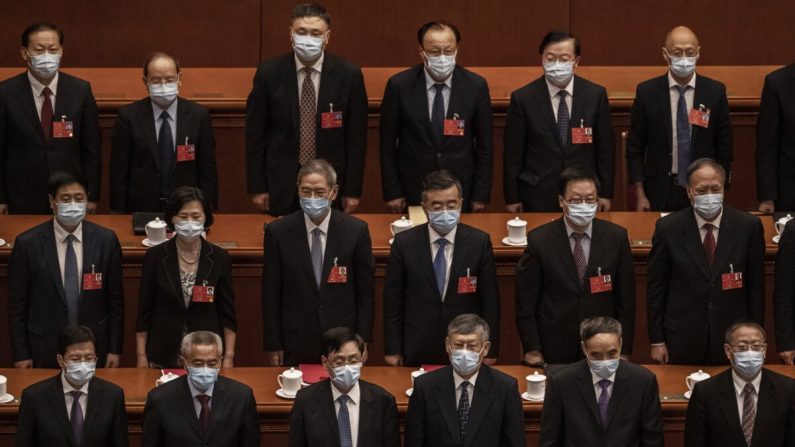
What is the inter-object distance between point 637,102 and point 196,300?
207 centimetres

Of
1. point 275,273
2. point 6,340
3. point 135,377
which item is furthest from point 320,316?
point 6,340

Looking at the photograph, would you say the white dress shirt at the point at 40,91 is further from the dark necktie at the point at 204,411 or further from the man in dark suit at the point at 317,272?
Result: the dark necktie at the point at 204,411

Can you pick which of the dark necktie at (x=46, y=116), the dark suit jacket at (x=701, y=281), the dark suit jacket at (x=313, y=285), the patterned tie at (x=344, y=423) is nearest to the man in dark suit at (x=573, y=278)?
the dark suit jacket at (x=701, y=281)

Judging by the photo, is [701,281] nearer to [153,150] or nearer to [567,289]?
[567,289]

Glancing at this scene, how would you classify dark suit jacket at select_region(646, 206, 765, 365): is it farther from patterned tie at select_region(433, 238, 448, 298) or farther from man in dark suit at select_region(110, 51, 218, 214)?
man in dark suit at select_region(110, 51, 218, 214)

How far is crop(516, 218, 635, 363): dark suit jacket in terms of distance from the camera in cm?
704

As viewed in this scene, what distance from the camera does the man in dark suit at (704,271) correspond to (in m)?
7.09

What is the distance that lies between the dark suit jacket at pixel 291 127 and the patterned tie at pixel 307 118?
2cm

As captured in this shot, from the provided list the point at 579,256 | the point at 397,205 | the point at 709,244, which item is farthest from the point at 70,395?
the point at 709,244

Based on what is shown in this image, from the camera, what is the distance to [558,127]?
776cm

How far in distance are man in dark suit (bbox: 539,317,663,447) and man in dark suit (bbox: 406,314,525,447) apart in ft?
0.44

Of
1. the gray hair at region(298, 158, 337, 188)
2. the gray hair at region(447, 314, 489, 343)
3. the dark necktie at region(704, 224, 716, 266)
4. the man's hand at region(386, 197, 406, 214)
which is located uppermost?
the gray hair at region(298, 158, 337, 188)

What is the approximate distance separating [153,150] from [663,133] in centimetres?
207

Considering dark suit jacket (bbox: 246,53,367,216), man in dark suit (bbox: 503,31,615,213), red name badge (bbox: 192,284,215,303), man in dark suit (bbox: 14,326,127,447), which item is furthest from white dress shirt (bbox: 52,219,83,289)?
man in dark suit (bbox: 503,31,615,213)
